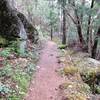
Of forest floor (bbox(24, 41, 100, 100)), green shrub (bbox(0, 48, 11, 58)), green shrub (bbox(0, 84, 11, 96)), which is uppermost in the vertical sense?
green shrub (bbox(0, 48, 11, 58))

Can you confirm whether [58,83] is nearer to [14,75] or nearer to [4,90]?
[14,75]

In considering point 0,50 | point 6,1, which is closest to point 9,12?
point 6,1

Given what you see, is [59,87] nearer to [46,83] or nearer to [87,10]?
[46,83]

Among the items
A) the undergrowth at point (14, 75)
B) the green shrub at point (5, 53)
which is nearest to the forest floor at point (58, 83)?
the undergrowth at point (14, 75)

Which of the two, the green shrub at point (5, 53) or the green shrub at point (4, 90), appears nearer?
the green shrub at point (4, 90)

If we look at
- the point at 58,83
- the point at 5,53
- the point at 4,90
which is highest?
the point at 5,53

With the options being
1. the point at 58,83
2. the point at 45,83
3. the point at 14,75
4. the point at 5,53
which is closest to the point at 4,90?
the point at 14,75

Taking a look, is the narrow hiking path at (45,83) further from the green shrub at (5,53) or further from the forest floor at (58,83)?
the green shrub at (5,53)

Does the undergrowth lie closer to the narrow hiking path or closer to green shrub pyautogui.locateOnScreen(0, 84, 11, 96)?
green shrub pyautogui.locateOnScreen(0, 84, 11, 96)

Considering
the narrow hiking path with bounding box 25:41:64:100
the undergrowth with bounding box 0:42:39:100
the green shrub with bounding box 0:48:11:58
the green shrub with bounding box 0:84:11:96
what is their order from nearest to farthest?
the green shrub with bounding box 0:84:11:96 → the undergrowth with bounding box 0:42:39:100 → the narrow hiking path with bounding box 25:41:64:100 → the green shrub with bounding box 0:48:11:58

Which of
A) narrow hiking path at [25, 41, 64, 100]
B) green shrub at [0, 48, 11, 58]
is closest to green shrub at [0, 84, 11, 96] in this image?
narrow hiking path at [25, 41, 64, 100]

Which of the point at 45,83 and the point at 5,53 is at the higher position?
the point at 5,53

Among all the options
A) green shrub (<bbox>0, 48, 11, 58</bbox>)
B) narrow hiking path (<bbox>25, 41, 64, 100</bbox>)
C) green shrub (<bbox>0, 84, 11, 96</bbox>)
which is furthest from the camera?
green shrub (<bbox>0, 48, 11, 58</bbox>)

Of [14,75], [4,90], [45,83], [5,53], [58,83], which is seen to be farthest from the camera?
[5,53]
